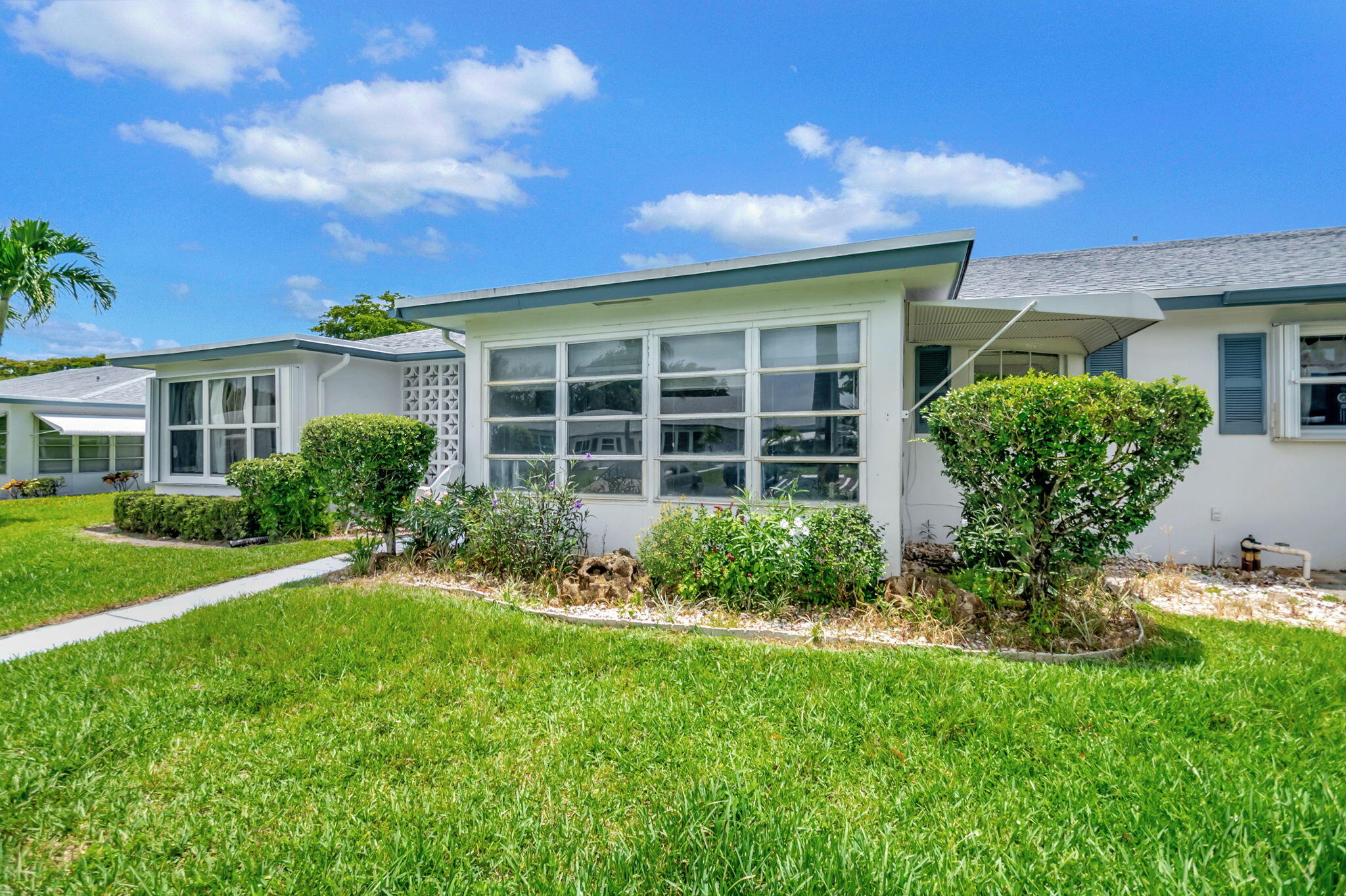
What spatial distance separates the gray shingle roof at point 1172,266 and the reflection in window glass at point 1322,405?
4.18 ft

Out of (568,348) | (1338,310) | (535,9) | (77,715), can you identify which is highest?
(535,9)

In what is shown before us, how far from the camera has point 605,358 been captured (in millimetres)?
6742

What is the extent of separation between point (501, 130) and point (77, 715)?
37.4ft

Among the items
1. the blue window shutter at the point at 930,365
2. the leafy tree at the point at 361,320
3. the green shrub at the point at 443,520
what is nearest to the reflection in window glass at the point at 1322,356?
the blue window shutter at the point at 930,365

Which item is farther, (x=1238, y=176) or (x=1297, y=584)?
(x=1238, y=176)

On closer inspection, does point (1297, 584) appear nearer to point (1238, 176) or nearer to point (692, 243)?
point (1238, 176)

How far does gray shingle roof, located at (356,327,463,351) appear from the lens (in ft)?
37.5

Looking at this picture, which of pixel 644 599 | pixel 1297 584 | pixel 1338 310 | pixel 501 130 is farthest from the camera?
pixel 501 130

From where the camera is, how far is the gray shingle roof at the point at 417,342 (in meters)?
11.4

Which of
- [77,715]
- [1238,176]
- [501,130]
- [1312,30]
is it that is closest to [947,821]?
[77,715]

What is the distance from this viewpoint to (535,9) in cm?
740

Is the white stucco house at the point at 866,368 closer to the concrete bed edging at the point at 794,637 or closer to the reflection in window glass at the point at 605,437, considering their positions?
the reflection in window glass at the point at 605,437

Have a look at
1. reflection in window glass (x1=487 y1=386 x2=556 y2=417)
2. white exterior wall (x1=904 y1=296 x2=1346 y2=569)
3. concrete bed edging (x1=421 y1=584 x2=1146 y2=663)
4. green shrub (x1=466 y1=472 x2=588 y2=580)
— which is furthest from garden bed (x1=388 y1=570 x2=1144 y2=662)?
white exterior wall (x1=904 y1=296 x2=1346 y2=569)

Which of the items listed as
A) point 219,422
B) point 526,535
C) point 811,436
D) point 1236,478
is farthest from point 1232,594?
point 219,422
